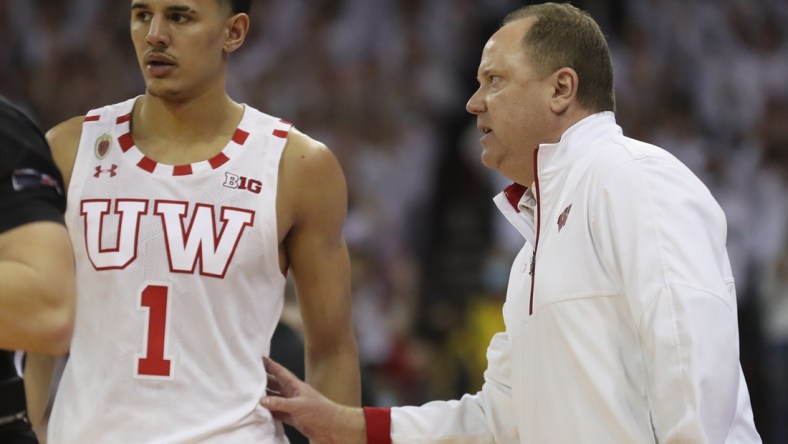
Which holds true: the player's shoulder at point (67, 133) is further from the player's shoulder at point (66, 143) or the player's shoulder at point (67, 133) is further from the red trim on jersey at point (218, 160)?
the red trim on jersey at point (218, 160)

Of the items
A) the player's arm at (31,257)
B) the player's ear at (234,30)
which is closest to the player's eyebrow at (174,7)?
the player's ear at (234,30)

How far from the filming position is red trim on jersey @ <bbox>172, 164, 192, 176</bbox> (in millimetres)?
4020

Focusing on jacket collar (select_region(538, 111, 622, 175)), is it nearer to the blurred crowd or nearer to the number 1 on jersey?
the number 1 on jersey

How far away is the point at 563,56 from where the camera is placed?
400cm

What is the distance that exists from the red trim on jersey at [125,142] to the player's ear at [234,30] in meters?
0.46

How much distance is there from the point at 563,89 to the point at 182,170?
1.24 metres

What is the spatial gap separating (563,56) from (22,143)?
1828mm

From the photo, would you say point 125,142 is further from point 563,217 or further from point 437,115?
Answer: point 437,115

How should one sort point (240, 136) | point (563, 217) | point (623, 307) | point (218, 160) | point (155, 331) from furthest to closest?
point (240, 136), point (218, 160), point (155, 331), point (563, 217), point (623, 307)

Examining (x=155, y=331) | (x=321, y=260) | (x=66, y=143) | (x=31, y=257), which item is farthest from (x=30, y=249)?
(x=321, y=260)

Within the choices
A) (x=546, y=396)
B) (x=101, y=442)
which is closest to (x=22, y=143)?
(x=101, y=442)

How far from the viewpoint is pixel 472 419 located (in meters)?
4.31

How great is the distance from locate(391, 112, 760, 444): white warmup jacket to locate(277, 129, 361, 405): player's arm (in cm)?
66

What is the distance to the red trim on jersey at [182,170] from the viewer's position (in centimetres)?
402
